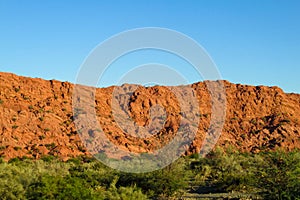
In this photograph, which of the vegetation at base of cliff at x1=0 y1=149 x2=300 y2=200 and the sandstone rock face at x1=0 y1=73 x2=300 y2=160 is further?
the sandstone rock face at x1=0 y1=73 x2=300 y2=160

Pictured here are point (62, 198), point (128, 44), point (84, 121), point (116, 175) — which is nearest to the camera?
point (62, 198)

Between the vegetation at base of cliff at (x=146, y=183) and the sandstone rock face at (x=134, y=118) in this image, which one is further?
the sandstone rock face at (x=134, y=118)

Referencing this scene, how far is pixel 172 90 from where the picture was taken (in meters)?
89.0

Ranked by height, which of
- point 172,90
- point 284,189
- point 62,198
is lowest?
point 62,198

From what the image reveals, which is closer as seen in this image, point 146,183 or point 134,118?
point 146,183

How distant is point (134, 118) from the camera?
76500 mm

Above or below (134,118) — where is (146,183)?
below

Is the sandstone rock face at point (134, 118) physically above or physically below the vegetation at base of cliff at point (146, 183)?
above

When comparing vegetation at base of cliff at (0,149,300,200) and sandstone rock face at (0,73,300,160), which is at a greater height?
sandstone rock face at (0,73,300,160)

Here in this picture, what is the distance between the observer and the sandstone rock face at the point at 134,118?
62.2 m

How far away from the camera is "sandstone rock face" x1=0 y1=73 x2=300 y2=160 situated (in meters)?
62.2

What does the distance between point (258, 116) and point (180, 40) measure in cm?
6312

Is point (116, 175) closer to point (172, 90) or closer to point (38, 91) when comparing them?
point (38, 91)

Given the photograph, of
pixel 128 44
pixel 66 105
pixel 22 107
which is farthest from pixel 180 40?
pixel 66 105
